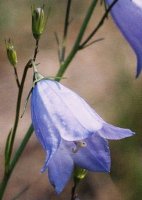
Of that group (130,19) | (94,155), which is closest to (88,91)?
(130,19)

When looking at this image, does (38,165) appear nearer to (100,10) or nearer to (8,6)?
(8,6)

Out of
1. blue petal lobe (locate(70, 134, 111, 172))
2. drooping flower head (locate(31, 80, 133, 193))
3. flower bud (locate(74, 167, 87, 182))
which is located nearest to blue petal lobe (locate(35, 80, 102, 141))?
drooping flower head (locate(31, 80, 133, 193))

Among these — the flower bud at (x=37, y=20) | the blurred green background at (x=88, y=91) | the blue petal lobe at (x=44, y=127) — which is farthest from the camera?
the blurred green background at (x=88, y=91)

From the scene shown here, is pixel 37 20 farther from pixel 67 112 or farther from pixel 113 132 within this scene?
pixel 113 132

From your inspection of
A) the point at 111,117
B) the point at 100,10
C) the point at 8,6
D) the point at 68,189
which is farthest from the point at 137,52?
the point at 100,10

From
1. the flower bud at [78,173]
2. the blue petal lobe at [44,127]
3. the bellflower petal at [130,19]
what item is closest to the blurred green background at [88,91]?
the flower bud at [78,173]

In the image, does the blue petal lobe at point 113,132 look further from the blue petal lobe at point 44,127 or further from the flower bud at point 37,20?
the flower bud at point 37,20

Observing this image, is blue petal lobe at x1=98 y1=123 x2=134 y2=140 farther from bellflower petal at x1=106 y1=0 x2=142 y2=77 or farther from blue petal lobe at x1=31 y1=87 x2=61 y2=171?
bellflower petal at x1=106 y1=0 x2=142 y2=77
